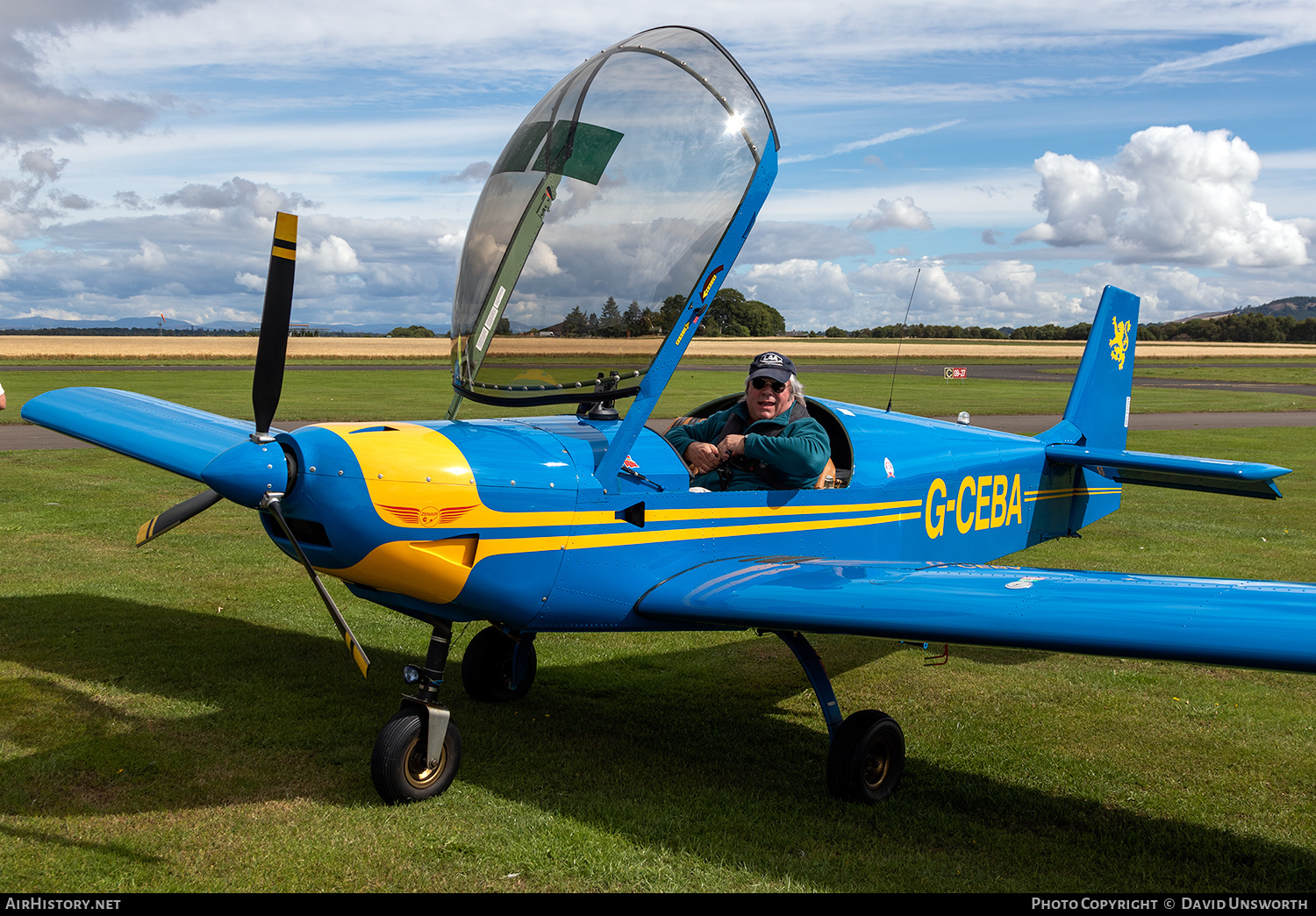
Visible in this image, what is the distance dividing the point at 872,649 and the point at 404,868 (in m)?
4.64

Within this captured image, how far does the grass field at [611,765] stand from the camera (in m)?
4.05

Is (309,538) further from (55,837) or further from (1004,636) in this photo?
(1004,636)

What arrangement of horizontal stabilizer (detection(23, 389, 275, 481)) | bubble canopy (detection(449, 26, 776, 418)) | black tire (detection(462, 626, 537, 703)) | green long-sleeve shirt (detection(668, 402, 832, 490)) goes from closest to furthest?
bubble canopy (detection(449, 26, 776, 418)) < green long-sleeve shirt (detection(668, 402, 832, 490)) < horizontal stabilizer (detection(23, 389, 275, 481)) < black tire (detection(462, 626, 537, 703))

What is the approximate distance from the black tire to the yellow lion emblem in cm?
578

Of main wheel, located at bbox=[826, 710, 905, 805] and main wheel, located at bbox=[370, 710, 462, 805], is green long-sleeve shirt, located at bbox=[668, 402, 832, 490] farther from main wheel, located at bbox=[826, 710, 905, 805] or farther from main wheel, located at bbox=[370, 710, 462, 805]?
main wheel, located at bbox=[370, 710, 462, 805]

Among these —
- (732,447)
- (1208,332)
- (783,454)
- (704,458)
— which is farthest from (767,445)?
(1208,332)

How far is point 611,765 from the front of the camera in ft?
16.8

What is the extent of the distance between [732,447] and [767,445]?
0.22m

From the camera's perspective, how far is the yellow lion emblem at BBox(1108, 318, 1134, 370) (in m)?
8.41

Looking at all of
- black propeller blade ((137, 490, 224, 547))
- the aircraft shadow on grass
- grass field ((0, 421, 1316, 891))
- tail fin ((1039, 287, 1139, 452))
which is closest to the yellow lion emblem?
tail fin ((1039, 287, 1139, 452))

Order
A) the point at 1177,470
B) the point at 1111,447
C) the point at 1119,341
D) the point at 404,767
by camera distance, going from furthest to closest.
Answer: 1. the point at 1111,447
2. the point at 1119,341
3. the point at 1177,470
4. the point at 404,767

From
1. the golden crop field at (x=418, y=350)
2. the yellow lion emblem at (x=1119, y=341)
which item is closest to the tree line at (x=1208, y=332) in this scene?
the golden crop field at (x=418, y=350)

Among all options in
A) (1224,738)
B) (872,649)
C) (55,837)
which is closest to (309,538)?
(55,837)

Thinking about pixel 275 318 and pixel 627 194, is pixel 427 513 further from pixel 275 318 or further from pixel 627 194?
pixel 627 194
